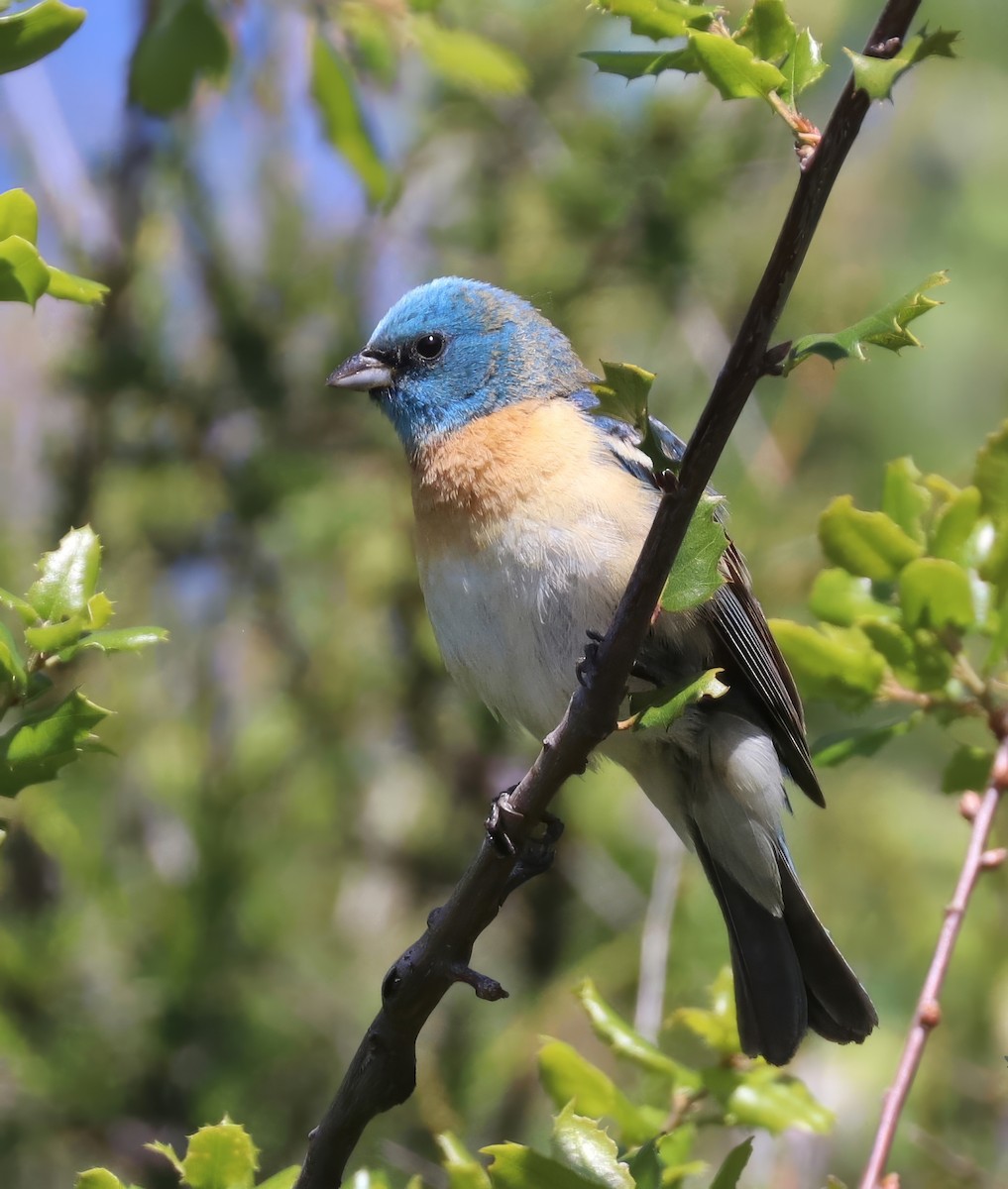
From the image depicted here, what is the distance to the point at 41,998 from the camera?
4.14 metres

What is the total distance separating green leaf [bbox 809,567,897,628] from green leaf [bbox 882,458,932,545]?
130 millimetres

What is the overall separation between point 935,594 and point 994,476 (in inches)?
10.3

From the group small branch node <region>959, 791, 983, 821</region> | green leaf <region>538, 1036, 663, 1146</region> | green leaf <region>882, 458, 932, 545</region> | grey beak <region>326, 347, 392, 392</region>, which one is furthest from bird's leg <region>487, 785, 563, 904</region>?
grey beak <region>326, 347, 392, 392</region>

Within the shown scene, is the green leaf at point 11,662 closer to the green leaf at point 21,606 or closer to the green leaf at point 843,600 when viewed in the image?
the green leaf at point 21,606

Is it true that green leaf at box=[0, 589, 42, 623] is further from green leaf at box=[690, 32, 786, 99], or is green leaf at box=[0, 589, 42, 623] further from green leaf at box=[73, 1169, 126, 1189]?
green leaf at box=[690, 32, 786, 99]

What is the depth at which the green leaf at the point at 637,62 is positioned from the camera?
70.4 inches

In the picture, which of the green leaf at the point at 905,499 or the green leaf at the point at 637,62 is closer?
the green leaf at the point at 637,62

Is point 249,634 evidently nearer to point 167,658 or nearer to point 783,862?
point 167,658

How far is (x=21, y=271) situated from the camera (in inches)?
76.9

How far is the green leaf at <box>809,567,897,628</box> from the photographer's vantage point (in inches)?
112

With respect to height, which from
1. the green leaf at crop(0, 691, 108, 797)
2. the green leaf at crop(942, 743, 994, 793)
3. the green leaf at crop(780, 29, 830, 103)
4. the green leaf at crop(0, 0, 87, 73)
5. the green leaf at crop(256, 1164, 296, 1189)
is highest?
the green leaf at crop(0, 0, 87, 73)

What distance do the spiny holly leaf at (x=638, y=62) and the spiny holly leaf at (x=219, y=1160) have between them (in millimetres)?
1483

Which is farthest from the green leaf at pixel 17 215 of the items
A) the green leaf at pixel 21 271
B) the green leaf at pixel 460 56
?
the green leaf at pixel 460 56

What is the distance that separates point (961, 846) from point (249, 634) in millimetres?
2625
